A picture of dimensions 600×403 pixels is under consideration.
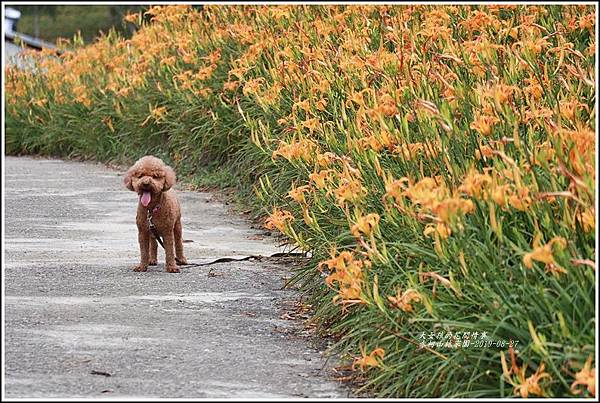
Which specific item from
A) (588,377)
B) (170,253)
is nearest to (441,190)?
(588,377)

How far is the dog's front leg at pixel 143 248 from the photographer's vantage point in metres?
6.78

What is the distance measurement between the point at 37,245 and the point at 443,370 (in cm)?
412

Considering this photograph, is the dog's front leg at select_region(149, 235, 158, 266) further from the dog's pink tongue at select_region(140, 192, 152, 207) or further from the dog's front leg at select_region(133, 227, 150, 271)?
the dog's pink tongue at select_region(140, 192, 152, 207)

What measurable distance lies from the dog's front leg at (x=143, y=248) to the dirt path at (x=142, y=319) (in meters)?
0.07

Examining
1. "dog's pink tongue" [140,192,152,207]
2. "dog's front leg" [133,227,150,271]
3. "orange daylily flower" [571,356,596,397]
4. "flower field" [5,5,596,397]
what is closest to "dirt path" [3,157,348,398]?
"dog's front leg" [133,227,150,271]

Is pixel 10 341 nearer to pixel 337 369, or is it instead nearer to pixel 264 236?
pixel 337 369

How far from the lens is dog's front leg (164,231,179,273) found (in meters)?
6.76

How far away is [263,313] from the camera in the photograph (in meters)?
5.79

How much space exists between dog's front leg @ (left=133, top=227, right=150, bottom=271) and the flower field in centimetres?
92

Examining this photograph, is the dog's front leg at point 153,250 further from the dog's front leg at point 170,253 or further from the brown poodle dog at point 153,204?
the dog's front leg at point 170,253

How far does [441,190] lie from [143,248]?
315 centimetres

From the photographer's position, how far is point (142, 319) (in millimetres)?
5559

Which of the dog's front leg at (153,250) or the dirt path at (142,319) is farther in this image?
the dog's front leg at (153,250)

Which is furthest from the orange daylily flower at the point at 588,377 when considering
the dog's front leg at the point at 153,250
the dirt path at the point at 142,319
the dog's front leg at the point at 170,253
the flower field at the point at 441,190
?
the dog's front leg at the point at 153,250
